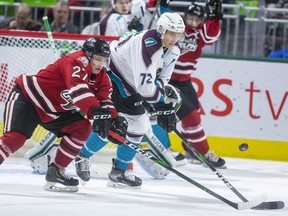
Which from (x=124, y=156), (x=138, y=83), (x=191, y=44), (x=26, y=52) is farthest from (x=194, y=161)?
(x=138, y=83)

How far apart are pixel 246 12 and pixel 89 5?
1.37 metres

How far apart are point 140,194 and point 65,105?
2.24ft

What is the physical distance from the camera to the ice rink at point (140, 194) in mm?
5062

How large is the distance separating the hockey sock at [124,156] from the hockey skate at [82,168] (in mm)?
199

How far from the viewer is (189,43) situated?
752cm

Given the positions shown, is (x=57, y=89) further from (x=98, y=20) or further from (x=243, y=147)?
(x=98, y=20)

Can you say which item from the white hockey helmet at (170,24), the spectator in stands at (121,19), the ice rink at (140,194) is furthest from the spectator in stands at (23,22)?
the white hockey helmet at (170,24)

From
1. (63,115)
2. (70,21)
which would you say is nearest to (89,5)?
(70,21)

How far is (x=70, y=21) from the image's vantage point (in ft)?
27.9

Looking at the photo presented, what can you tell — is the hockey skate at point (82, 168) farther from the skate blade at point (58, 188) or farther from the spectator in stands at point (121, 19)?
the spectator in stands at point (121, 19)

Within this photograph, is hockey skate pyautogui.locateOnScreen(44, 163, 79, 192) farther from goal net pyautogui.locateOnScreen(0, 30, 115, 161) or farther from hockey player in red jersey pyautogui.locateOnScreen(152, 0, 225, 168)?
hockey player in red jersey pyautogui.locateOnScreen(152, 0, 225, 168)

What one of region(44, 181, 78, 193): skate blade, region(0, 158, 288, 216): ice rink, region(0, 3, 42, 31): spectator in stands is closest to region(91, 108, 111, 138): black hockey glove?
region(0, 158, 288, 216): ice rink

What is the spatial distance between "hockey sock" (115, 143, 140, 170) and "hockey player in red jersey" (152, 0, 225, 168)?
4.15 feet

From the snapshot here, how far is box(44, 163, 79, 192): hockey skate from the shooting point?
5715 millimetres
